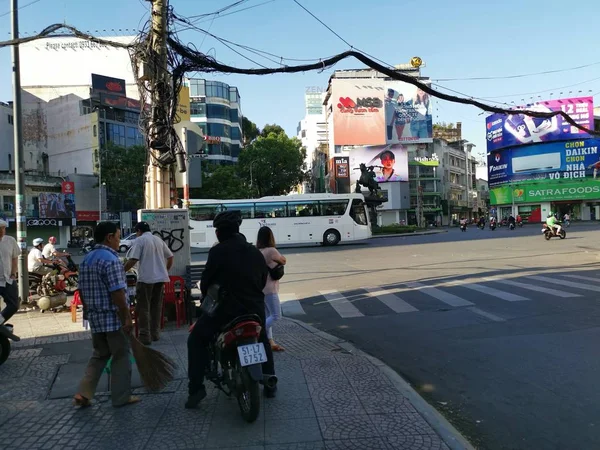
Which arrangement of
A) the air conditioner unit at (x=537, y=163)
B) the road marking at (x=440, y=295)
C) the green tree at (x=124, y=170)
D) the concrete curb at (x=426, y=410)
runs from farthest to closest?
the air conditioner unit at (x=537, y=163), the green tree at (x=124, y=170), the road marking at (x=440, y=295), the concrete curb at (x=426, y=410)

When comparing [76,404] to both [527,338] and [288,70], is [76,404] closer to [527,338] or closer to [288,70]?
[527,338]

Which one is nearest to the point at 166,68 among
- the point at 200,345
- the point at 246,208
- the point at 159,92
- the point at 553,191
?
the point at 159,92

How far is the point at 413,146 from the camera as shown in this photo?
245ft

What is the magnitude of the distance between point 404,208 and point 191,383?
6537 centimetres

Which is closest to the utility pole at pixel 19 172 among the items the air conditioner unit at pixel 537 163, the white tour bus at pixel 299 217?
the white tour bus at pixel 299 217

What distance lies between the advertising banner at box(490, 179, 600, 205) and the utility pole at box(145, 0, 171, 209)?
68673mm

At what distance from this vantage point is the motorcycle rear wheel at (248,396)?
4.06 m

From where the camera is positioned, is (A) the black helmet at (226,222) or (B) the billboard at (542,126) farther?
(B) the billboard at (542,126)

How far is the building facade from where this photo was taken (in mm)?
65875

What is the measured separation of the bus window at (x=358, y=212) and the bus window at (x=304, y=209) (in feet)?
7.17

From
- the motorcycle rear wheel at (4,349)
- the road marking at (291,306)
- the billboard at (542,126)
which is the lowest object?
the road marking at (291,306)

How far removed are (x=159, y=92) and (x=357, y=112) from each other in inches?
2179

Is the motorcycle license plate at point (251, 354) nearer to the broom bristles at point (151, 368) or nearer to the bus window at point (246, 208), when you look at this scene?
the broom bristles at point (151, 368)

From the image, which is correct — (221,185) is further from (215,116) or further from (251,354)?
(251,354)
